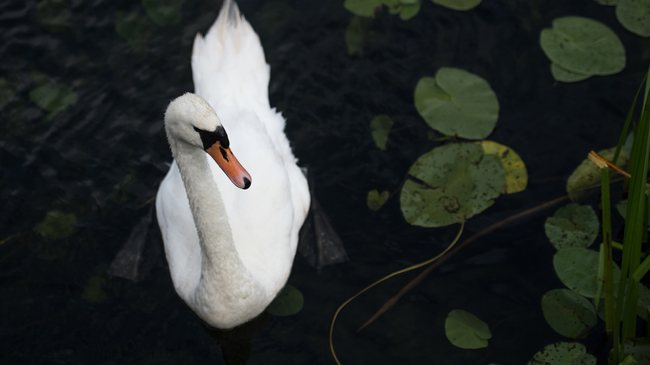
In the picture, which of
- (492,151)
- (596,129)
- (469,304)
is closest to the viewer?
(469,304)

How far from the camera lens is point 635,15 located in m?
5.56

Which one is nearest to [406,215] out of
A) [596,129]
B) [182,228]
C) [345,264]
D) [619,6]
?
→ [345,264]

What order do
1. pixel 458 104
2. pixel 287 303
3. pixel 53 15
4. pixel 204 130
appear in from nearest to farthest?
pixel 204 130 < pixel 287 303 < pixel 458 104 < pixel 53 15

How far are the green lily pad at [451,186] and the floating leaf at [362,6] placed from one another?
2116mm

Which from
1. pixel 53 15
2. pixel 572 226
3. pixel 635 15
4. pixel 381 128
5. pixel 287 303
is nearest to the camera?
pixel 287 303

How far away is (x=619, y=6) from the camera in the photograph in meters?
5.62

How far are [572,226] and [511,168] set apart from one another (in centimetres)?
72

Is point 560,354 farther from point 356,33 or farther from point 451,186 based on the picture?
point 356,33

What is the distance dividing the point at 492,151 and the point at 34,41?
496 cm

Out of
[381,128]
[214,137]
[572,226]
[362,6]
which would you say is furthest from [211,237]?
[362,6]

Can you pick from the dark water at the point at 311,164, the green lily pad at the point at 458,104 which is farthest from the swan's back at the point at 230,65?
the green lily pad at the point at 458,104

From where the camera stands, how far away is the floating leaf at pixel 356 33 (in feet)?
19.1

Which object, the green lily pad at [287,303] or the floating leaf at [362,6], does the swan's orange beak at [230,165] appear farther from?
the floating leaf at [362,6]

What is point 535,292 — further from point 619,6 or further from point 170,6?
point 170,6
